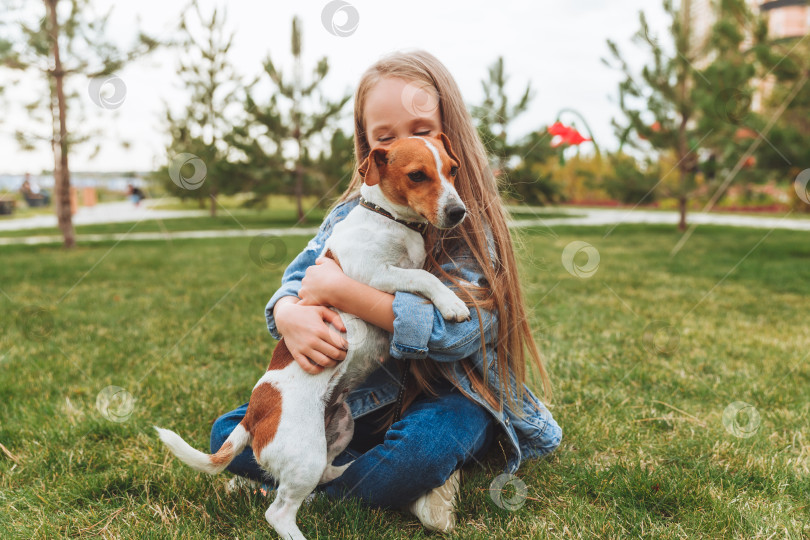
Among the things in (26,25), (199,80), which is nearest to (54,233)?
(199,80)

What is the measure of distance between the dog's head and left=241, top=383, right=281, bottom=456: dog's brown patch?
704mm

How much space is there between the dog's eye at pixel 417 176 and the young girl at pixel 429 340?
0.26m

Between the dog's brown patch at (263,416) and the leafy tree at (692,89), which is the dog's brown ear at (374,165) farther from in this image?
the leafy tree at (692,89)

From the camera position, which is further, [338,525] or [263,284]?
[263,284]

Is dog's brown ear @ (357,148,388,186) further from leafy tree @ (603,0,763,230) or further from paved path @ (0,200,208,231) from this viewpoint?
paved path @ (0,200,208,231)

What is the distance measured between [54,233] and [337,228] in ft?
50.6

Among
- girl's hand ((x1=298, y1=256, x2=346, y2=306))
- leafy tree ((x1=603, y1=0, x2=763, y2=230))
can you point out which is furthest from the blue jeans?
leafy tree ((x1=603, y1=0, x2=763, y2=230))

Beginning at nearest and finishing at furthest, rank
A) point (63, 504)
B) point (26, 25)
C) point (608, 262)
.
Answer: point (63, 504), point (608, 262), point (26, 25)

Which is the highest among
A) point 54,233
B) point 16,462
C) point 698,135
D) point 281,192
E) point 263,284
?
point 698,135

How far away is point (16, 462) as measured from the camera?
2.29 m

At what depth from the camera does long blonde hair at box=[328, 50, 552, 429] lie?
201cm

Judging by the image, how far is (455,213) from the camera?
165 cm

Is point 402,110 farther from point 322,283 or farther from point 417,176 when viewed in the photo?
point 322,283

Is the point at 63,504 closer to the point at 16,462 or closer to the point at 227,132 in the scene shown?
the point at 16,462
